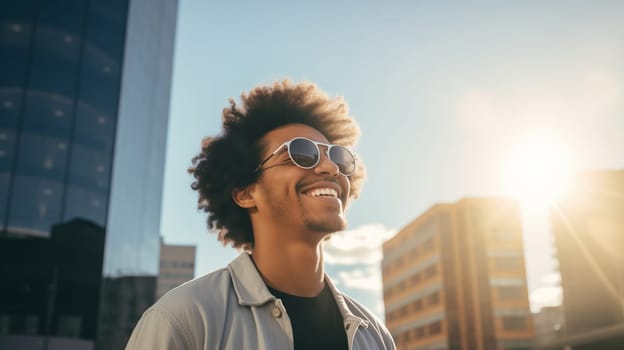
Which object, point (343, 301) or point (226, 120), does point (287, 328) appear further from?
point (226, 120)

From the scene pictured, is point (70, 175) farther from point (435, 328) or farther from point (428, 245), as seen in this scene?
point (435, 328)

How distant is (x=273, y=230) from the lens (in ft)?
11.0

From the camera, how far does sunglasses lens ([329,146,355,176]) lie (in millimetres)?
3559

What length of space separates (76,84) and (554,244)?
36509 mm

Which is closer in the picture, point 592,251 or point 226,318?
point 226,318

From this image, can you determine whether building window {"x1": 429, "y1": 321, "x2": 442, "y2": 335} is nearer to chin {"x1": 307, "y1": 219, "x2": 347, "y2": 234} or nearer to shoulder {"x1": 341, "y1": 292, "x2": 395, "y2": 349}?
shoulder {"x1": 341, "y1": 292, "x2": 395, "y2": 349}

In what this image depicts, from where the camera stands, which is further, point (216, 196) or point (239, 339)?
point (216, 196)

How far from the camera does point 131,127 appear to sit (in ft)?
119

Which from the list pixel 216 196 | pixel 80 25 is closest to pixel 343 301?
pixel 216 196

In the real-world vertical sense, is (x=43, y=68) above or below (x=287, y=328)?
above

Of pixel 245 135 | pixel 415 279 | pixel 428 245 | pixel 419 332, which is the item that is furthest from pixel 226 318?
pixel 419 332

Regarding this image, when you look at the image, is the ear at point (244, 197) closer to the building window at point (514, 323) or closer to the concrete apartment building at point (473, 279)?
the concrete apartment building at point (473, 279)

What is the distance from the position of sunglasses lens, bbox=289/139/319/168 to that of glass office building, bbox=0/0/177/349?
29157 millimetres

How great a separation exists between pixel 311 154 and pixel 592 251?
4683 cm
